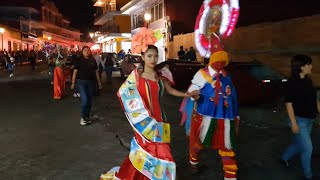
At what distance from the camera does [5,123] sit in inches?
359

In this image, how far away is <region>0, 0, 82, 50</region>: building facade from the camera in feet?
196

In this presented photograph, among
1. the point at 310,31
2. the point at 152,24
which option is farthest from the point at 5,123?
the point at 152,24

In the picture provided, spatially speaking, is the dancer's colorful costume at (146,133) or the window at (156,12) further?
the window at (156,12)

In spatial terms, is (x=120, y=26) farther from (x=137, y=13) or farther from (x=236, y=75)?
(x=236, y=75)

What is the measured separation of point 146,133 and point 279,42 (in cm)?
1207

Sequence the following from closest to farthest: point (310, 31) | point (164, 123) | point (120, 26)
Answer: point (164, 123) → point (310, 31) → point (120, 26)

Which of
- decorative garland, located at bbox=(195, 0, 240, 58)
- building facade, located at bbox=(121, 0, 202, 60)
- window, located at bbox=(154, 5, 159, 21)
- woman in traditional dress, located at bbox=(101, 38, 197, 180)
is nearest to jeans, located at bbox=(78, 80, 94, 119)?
decorative garland, located at bbox=(195, 0, 240, 58)

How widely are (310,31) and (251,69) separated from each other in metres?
3.05

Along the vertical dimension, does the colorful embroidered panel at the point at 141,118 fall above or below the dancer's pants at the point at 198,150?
above

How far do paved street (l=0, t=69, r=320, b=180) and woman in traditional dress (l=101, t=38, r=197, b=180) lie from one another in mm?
1399

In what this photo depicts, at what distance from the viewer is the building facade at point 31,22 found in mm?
59756

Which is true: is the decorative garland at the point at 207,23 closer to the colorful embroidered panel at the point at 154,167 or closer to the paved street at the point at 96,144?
the paved street at the point at 96,144

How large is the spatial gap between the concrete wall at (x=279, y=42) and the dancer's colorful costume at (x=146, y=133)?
33.3 ft

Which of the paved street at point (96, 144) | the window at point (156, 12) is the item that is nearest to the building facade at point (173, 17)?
the window at point (156, 12)
